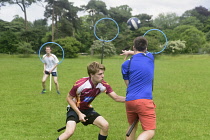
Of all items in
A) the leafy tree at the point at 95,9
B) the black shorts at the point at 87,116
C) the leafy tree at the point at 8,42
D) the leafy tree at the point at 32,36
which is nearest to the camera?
the black shorts at the point at 87,116

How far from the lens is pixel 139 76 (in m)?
4.70

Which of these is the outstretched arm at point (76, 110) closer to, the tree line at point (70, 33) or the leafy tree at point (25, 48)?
the tree line at point (70, 33)

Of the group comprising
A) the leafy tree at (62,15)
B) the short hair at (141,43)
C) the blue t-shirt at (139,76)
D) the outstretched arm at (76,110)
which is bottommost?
the outstretched arm at (76,110)

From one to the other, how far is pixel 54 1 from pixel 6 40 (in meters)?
12.3

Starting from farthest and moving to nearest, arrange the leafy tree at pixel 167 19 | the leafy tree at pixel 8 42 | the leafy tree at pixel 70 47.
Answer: the leafy tree at pixel 167 19, the leafy tree at pixel 8 42, the leafy tree at pixel 70 47

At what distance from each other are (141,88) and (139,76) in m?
0.20

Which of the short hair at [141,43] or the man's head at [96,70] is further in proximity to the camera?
the man's head at [96,70]

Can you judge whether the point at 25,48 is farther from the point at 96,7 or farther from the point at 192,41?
the point at 192,41

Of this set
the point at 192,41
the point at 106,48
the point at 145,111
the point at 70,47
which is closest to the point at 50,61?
the point at 145,111

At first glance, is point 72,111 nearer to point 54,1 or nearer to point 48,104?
point 48,104

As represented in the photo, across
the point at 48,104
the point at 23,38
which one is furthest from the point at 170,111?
the point at 23,38

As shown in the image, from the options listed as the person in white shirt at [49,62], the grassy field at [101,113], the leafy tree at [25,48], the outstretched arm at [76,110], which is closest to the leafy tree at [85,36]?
the leafy tree at [25,48]

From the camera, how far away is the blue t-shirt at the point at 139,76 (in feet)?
15.4

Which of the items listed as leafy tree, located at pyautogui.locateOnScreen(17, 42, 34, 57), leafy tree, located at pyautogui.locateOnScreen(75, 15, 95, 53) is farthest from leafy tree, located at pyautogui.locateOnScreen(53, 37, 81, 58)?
leafy tree, located at pyautogui.locateOnScreen(75, 15, 95, 53)
